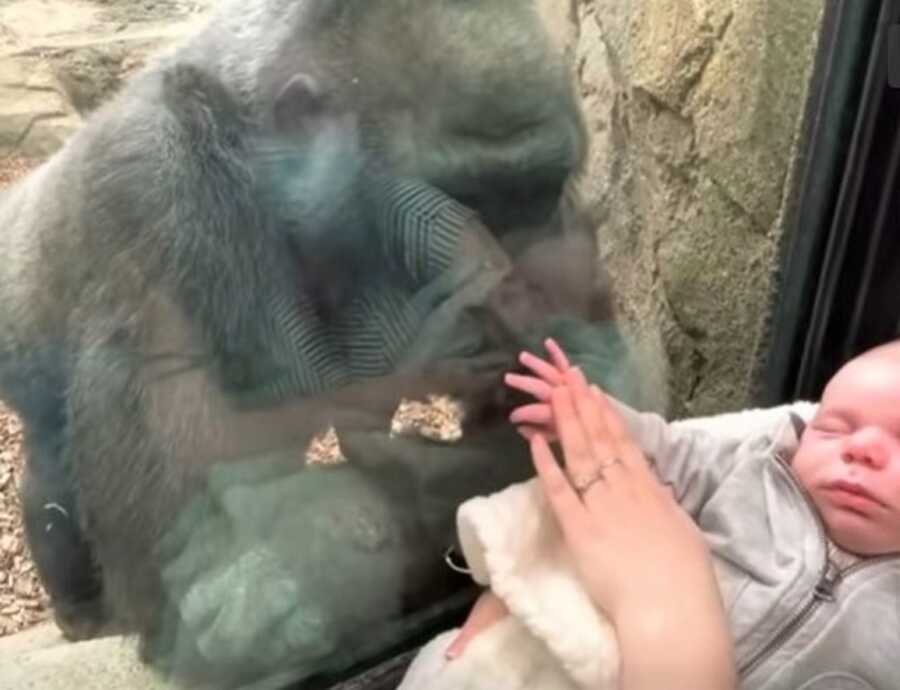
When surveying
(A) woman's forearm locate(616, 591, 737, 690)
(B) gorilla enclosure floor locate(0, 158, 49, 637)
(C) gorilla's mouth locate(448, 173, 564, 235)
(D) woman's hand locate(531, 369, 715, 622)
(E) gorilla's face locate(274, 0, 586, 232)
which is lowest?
(B) gorilla enclosure floor locate(0, 158, 49, 637)

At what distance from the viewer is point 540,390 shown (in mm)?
1018

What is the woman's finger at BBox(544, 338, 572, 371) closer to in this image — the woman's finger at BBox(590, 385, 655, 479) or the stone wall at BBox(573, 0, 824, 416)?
the woman's finger at BBox(590, 385, 655, 479)

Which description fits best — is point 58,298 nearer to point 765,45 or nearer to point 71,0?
point 71,0

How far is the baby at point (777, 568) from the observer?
0.96m

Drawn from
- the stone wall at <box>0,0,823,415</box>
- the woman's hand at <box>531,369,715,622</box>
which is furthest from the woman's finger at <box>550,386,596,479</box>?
the stone wall at <box>0,0,823,415</box>

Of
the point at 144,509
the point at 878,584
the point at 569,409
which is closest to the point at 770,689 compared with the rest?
the point at 878,584

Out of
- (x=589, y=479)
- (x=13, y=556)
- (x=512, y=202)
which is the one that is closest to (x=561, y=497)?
(x=589, y=479)

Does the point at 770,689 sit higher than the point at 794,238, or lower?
lower

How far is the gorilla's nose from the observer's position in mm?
1126

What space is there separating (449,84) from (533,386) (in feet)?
0.85

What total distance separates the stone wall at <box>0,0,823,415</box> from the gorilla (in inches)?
5.1

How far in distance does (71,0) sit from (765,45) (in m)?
0.66

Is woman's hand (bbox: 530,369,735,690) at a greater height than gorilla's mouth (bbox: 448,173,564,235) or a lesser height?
lesser

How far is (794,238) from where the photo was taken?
131 cm
